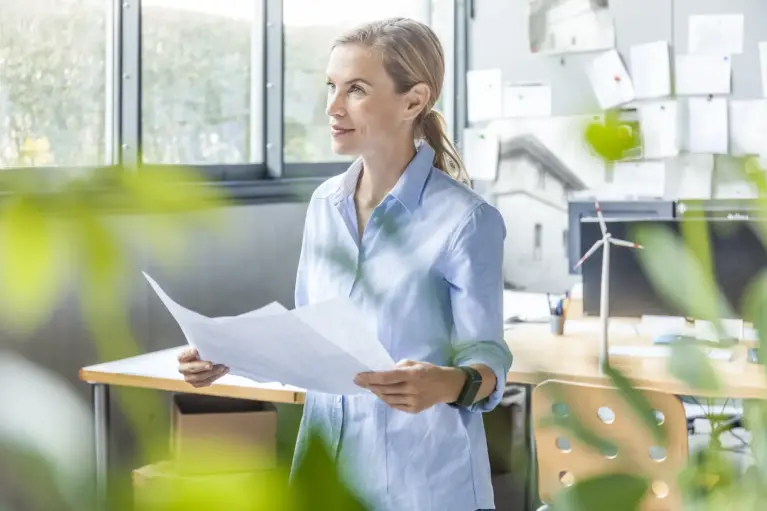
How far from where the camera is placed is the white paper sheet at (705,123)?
184 inches

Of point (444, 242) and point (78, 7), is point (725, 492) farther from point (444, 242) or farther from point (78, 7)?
point (444, 242)

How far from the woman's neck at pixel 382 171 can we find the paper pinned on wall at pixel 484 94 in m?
3.60

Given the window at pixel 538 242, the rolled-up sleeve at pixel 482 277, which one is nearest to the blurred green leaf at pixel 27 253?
the rolled-up sleeve at pixel 482 277

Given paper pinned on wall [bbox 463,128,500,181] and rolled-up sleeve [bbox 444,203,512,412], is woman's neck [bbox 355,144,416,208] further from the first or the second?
paper pinned on wall [bbox 463,128,500,181]

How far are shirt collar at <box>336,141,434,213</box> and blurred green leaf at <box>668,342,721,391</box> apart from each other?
1220mm

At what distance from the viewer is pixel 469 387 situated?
1.49m

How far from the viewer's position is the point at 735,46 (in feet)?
15.4

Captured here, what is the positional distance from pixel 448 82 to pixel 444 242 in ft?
12.9

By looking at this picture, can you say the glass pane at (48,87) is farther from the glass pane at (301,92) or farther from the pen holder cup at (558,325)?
the glass pane at (301,92)

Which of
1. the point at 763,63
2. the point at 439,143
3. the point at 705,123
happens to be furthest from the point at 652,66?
the point at 439,143

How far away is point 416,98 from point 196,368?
0.50 m

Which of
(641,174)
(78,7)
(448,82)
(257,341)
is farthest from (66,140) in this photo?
(448,82)

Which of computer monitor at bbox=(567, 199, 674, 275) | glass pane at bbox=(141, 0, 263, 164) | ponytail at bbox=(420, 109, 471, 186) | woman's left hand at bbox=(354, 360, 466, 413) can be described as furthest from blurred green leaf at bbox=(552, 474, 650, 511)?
computer monitor at bbox=(567, 199, 674, 275)

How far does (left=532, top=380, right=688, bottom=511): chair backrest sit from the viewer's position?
26 centimetres
